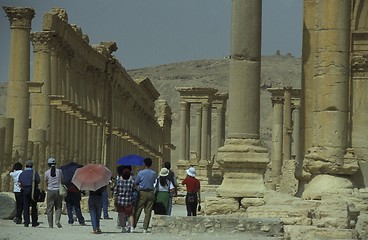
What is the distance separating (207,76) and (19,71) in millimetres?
124500

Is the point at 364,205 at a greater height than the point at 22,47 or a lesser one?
lesser

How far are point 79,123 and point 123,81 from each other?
16.5 metres

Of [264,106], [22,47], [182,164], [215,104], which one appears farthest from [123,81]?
[264,106]

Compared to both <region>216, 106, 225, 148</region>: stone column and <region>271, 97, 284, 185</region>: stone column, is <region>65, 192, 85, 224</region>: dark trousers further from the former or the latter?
<region>216, 106, 225, 148</region>: stone column

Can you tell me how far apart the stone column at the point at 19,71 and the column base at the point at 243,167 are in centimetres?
1254

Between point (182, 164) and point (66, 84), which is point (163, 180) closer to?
point (66, 84)

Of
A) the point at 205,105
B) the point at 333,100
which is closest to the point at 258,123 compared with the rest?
the point at 333,100

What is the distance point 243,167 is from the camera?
26031mm

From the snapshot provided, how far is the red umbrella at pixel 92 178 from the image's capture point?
24156mm

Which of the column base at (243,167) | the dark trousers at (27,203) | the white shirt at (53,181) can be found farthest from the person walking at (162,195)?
the dark trousers at (27,203)

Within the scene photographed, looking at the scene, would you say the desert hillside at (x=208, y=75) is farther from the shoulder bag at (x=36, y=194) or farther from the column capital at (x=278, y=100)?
the shoulder bag at (x=36, y=194)

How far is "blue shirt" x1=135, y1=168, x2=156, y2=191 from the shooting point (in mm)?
23906

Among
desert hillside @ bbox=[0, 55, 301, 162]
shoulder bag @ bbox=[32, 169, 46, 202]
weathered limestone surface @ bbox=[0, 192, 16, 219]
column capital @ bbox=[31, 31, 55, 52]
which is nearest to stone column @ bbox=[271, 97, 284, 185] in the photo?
column capital @ bbox=[31, 31, 55, 52]

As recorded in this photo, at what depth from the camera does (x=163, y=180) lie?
2483 centimetres
